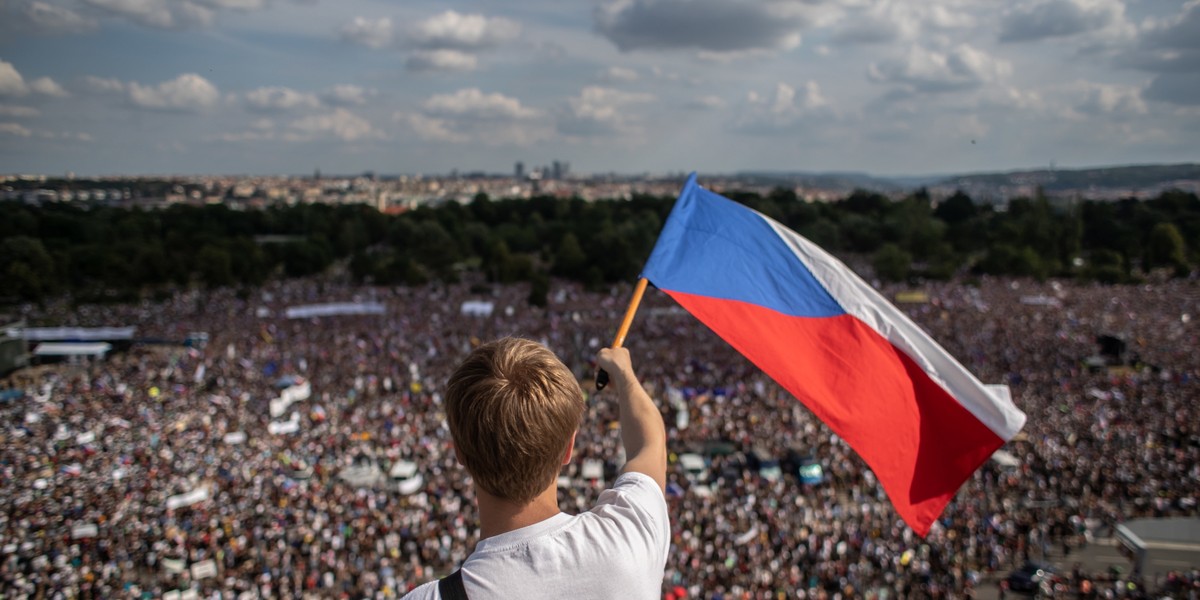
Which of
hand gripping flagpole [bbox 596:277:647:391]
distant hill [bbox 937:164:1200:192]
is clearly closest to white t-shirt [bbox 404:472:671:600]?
hand gripping flagpole [bbox 596:277:647:391]

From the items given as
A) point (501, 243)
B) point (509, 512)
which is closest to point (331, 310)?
point (501, 243)

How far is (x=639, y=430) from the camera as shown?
1.52 meters

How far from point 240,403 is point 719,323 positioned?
15814mm

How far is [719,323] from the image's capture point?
12.4 ft

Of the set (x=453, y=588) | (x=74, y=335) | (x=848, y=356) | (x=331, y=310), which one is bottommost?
(x=74, y=335)

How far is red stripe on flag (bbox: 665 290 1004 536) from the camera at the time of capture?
3.64 meters

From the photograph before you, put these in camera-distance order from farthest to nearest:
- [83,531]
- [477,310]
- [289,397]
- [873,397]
Answer: 1. [477,310]
2. [289,397]
3. [83,531]
4. [873,397]

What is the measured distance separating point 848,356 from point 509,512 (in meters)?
3.04

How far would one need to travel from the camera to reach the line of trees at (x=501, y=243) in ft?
113

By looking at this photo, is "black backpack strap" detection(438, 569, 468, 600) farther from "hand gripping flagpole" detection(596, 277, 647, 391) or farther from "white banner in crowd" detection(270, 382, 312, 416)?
"white banner in crowd" detection(270, 382, 312, 416)

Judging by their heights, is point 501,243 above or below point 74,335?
above

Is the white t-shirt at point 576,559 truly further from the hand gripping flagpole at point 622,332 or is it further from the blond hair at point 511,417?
the hand gripping flagpole at point 622,332

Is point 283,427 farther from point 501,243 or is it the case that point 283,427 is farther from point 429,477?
point 501,243

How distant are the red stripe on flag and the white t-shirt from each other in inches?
97.3
